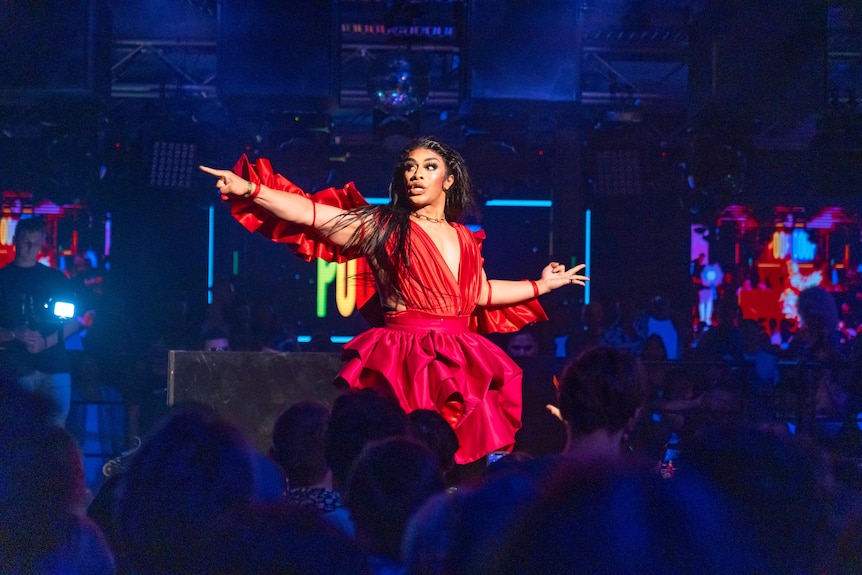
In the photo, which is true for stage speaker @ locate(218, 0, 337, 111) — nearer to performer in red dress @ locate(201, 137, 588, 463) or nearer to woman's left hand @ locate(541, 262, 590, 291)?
performer in red dress @ locate(201, 137, 588, 463)

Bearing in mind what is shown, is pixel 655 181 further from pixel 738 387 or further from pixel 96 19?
pixel 96 19

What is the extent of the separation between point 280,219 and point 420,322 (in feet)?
2.04

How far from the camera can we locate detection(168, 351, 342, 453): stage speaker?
3.80 metres

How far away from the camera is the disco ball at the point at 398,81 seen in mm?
6770

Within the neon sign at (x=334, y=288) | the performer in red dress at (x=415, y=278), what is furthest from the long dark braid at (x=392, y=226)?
the neon sign at (x=334, y=288)

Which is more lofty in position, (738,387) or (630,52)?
(630,52)

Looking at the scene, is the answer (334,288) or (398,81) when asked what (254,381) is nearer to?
(398,81)

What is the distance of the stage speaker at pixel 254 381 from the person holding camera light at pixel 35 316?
166cm

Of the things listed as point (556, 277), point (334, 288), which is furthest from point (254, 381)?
point (334, 288)

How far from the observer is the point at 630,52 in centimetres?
839

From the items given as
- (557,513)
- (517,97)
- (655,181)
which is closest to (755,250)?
(655,181)

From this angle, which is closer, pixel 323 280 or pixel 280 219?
pixel 280 219

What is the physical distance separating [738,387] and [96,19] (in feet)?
16.1

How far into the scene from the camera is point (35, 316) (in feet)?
16.9
